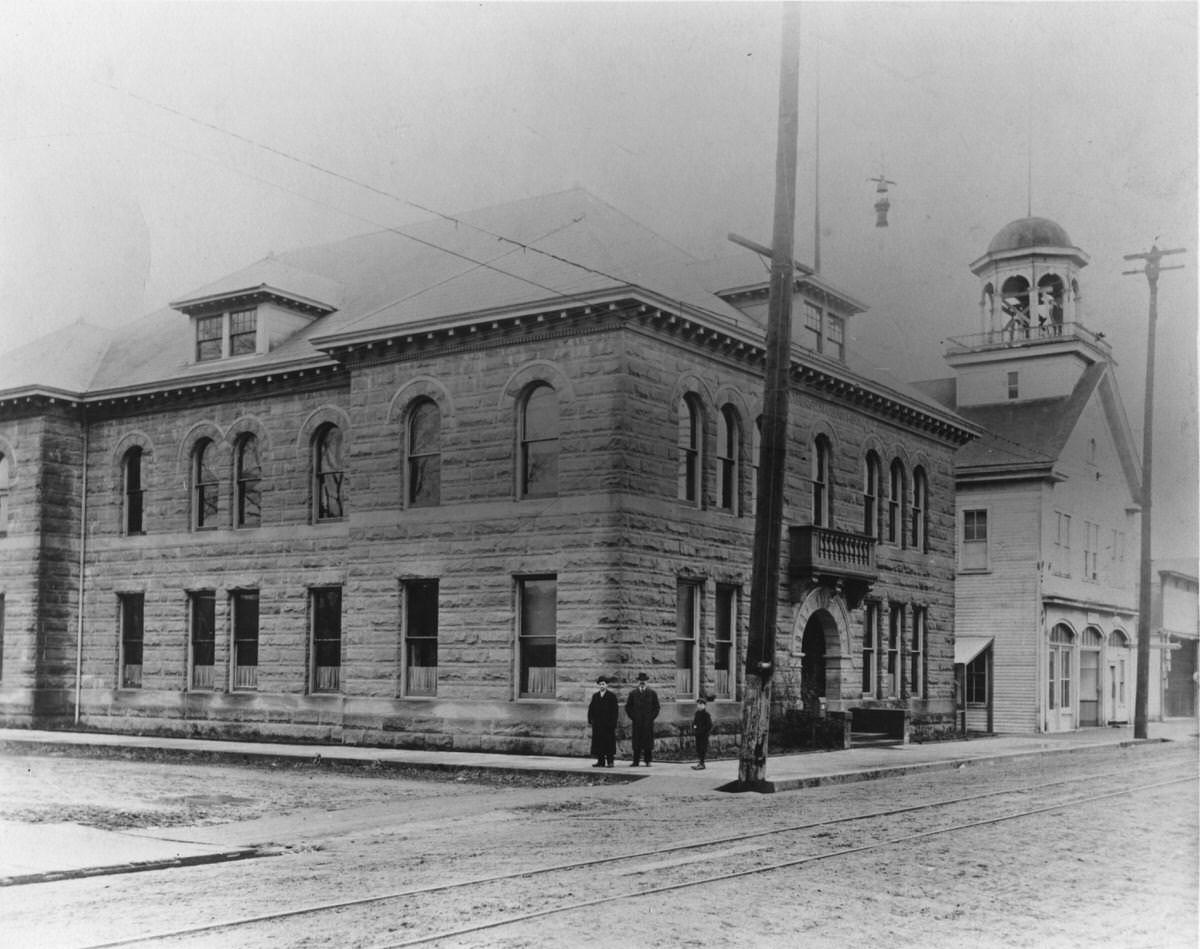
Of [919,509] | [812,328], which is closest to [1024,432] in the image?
[919,509]

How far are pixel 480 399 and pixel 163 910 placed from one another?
53.2 feet

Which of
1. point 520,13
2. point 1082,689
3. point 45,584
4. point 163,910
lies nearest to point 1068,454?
point 1082,689

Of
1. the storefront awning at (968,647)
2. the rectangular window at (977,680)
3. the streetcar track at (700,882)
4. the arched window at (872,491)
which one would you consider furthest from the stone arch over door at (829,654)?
the streetcar track at (700,882)

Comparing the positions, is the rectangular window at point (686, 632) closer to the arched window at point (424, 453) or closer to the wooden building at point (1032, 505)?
the arched window at point (424, 453)

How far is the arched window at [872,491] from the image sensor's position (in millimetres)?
31906

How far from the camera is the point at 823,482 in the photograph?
30.3m

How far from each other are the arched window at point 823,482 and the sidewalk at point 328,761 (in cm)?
518

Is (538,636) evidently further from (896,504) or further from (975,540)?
(975,540)

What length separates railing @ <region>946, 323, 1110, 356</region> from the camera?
3518cm

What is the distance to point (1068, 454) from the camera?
128ft

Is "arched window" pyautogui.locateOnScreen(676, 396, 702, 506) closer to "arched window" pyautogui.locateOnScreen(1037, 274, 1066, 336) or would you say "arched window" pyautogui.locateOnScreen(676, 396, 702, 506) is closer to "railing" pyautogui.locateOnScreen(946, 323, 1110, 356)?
"railing" pyautogui.locateOnScreen(946, 323, 1110, 356)

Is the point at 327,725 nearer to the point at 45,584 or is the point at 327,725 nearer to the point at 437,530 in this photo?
the point at 437,530

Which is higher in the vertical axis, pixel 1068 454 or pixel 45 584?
pixel 1068 454

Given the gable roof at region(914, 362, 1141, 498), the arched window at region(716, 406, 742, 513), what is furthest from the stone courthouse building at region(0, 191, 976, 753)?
the gable roof at region(914, 362, 1141, 498)
